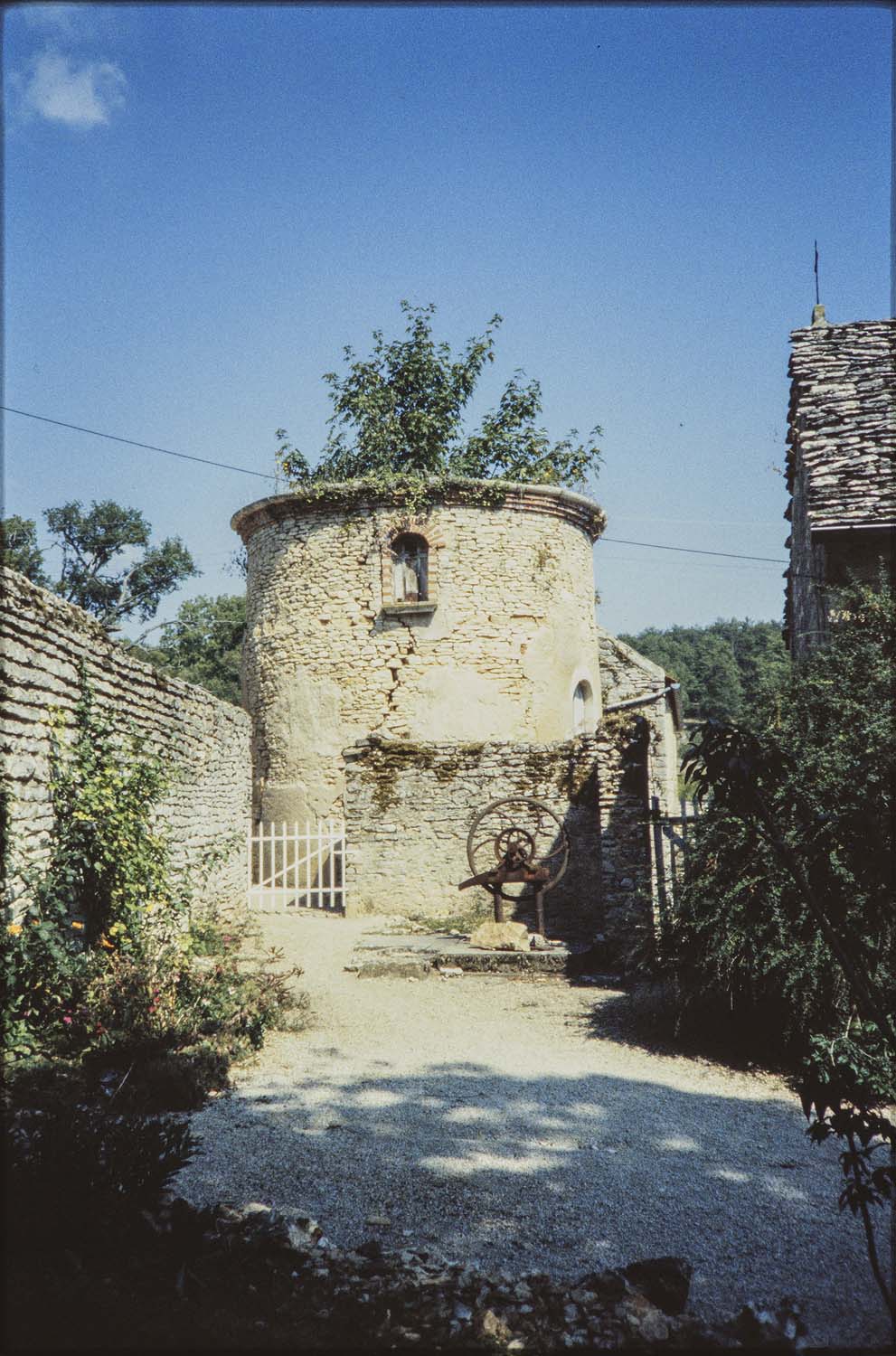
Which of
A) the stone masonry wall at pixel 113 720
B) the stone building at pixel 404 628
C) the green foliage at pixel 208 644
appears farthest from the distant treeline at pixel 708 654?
the stone masonry wall at pixel 113 720

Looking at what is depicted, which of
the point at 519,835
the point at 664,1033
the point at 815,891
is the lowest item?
the point at 664,1033

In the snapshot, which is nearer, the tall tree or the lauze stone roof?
the lauze stone roof

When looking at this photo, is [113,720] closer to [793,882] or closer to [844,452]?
[793,882]

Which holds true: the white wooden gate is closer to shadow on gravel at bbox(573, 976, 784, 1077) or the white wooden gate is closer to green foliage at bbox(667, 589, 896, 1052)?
shadow on gravel at bbox(573, 976, 784, 1077)

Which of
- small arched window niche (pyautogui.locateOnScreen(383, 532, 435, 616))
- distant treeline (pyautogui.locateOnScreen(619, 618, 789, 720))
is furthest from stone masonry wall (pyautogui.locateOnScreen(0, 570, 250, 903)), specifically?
distant treeline (pyautogui.locateOnScreen(619, 618, 789, 720))

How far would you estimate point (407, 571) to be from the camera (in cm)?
1600

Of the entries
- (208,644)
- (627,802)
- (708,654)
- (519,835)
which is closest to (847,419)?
(627,802)

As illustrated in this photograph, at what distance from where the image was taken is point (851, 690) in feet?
22.0

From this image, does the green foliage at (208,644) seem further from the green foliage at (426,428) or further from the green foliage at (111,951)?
the green foliage at (111,951)

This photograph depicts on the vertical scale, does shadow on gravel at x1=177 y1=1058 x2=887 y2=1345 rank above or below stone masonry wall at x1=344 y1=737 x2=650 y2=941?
below

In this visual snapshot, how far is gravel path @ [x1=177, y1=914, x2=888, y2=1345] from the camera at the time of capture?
330 cm

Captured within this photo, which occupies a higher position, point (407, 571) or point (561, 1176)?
point (407, 571)

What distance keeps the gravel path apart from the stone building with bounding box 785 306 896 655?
5.23 meters

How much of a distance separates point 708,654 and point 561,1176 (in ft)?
170
